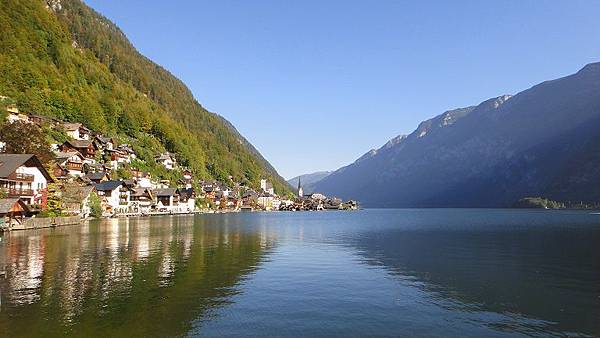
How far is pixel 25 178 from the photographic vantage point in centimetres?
7094

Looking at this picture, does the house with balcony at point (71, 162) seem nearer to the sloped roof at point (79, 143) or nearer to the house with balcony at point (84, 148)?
the house with balcony at point (84, 148)

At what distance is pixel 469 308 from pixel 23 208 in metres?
68.8

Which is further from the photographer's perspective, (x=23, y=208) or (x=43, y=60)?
(x=43, y=60)

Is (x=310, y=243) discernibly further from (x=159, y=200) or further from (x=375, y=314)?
(x=159, y=200)

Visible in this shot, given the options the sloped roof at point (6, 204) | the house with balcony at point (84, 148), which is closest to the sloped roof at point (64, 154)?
the house with balcony at point (84, 148)

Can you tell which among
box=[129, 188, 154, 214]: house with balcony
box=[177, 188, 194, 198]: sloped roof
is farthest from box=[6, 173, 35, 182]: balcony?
box=[177, 188, 194, 198]: sloped roof

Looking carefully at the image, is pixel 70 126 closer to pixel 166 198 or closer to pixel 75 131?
pixel 75 131

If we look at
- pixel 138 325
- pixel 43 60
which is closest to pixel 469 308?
pixel 138 325

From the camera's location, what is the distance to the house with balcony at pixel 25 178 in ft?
223

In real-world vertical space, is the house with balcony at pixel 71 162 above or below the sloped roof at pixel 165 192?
above

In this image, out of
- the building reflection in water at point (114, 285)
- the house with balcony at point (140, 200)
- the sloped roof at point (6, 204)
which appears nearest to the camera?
the building reflection in water at point (114, 285)

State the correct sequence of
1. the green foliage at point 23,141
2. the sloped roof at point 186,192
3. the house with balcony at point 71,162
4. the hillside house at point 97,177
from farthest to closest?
the sloped roof at point 186,192, the hillside house at point 97,177, the house with balcony at point 71,162, the green foliage at point 23,141

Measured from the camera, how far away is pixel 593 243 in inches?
2260

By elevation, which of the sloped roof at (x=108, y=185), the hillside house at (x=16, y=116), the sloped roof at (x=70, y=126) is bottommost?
the sloped roof at (x=108, y=185)
